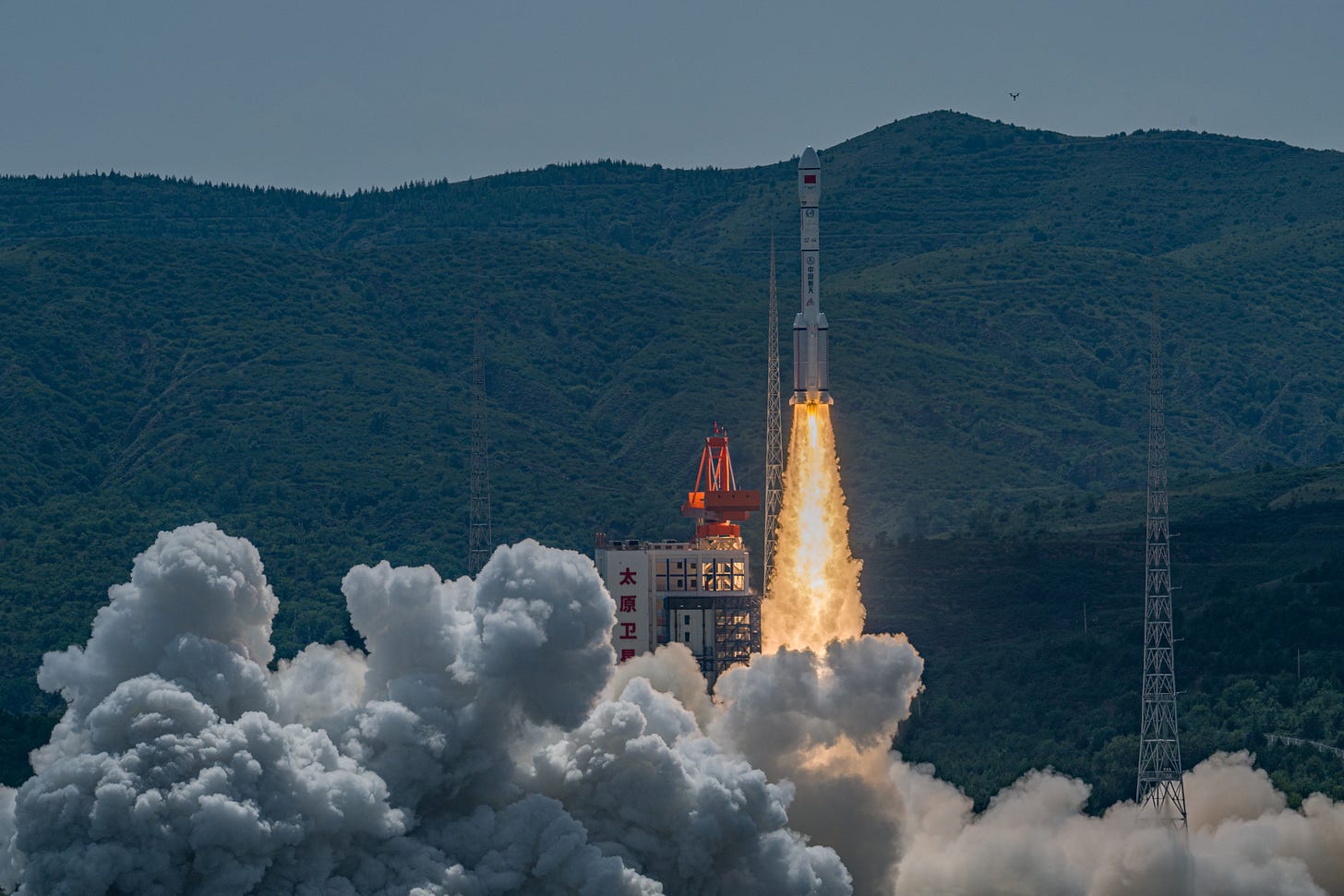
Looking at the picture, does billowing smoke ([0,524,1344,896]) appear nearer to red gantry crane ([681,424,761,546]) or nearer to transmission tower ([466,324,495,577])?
red gantry crane ([681,424,761,546])

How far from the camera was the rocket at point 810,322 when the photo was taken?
85438 mm

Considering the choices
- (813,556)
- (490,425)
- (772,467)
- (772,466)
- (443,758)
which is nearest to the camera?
(443,758)

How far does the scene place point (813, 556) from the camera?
3425 inches

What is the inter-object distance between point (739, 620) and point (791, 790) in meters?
19.4

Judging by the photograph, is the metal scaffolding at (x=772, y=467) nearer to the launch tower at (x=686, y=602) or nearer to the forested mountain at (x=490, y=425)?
the launch tower at (x=686, y=602)

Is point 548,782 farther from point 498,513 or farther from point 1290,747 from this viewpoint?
point 498,513

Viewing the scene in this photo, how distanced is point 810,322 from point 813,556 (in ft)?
24.2

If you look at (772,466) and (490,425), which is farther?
(490,425)

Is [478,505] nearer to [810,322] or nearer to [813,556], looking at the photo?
[813,556]

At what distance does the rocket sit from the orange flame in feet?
2.11

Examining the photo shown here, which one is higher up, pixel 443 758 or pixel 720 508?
pixel 720 508

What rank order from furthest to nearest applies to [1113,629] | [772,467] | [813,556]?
[1113,629]
[772,467]
[813,556]

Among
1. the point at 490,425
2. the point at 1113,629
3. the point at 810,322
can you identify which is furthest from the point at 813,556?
the point at 490,425

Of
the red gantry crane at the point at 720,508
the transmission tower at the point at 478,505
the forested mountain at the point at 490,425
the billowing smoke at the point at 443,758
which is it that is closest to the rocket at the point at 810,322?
the red gantry crane at the point at 720,508
